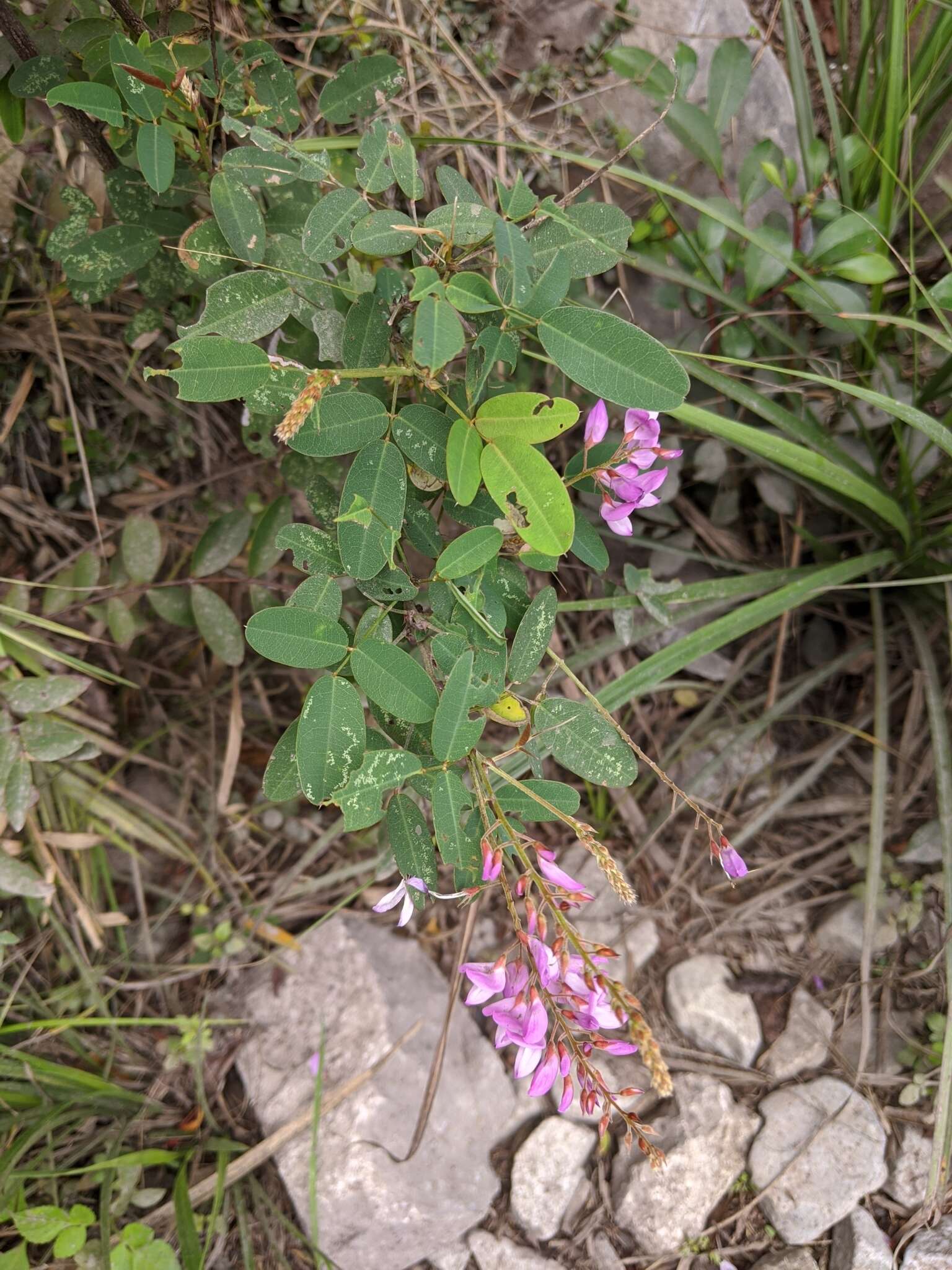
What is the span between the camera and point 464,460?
0.93 meters

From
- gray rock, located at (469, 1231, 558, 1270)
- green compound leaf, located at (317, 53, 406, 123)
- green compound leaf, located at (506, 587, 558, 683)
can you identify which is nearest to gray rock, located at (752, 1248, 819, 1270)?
gray rock, located at (469, 1231, 558, 1270)

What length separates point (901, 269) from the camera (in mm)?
1641

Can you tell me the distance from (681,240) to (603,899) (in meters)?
1.41

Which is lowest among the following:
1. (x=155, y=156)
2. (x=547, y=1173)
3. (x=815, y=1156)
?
(x=547, y=1173)

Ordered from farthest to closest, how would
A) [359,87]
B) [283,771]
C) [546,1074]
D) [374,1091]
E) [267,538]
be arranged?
[374,1091] → [267,538] → [359,87] → [283,771] → [546,1074]

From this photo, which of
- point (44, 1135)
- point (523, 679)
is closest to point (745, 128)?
point (523, 679)

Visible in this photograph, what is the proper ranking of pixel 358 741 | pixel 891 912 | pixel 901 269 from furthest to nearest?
pixel 891 912, pixel 901 269, pixel 358 741

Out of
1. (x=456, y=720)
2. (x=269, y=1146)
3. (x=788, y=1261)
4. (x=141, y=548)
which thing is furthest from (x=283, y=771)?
(x=788, y=1261)

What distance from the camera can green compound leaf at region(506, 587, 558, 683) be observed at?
1051 millimetres

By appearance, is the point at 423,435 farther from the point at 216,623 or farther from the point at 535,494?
the point at 216,623

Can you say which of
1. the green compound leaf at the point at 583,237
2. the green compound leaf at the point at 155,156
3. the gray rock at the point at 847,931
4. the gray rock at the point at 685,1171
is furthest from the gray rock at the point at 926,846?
the green compound leaf at the point at 155,156

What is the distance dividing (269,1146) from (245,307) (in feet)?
5.26

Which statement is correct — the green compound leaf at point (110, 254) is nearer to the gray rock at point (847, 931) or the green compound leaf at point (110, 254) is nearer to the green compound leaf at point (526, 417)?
the green compound leaf at point (526, 417)

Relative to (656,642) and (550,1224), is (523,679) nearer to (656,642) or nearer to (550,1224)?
(656,642)
